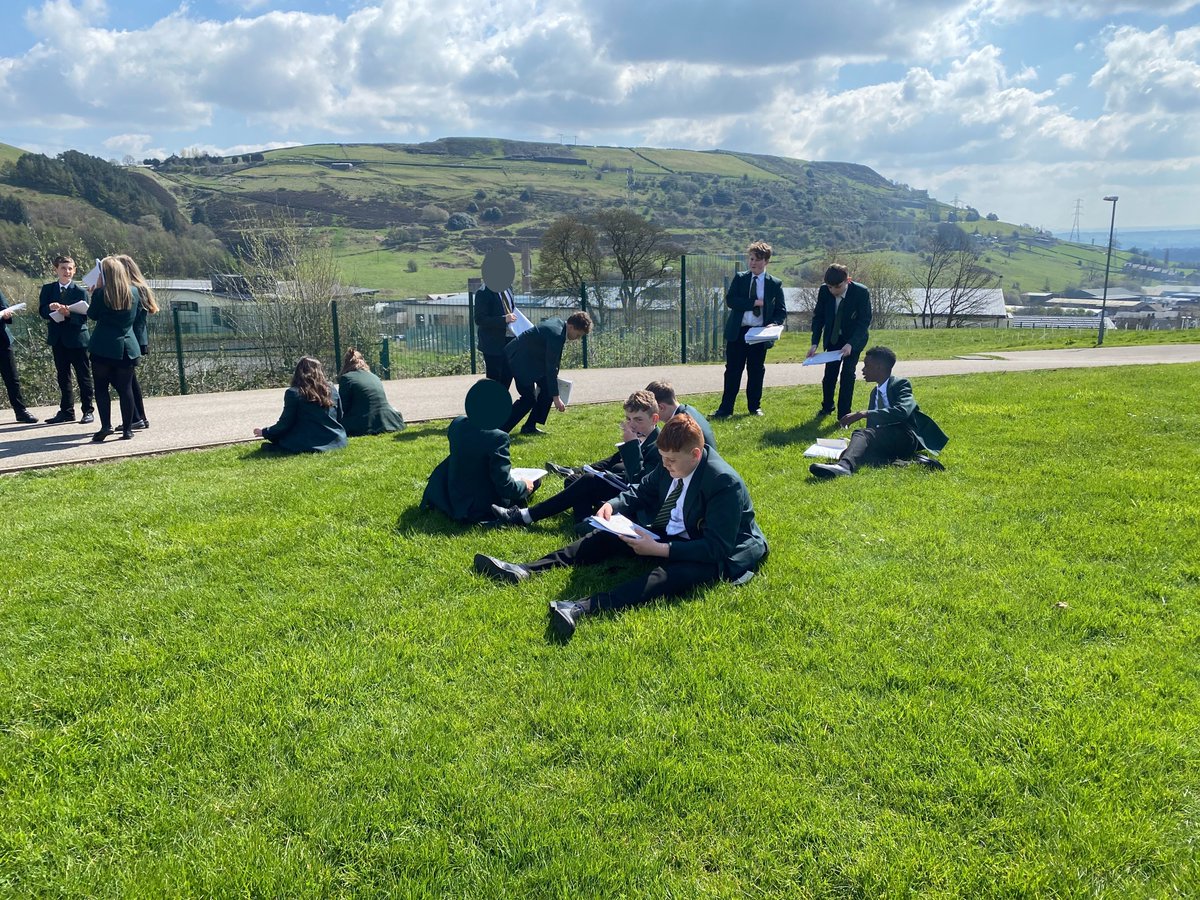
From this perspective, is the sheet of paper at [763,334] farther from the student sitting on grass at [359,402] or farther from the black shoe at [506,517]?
the student sitting on grass at [359,402]

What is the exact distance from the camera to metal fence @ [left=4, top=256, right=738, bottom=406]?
15.3 metres

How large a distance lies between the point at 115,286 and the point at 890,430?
28.3ft

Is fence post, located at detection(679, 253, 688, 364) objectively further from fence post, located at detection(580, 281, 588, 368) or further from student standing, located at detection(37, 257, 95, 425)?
student standing, located at detection(37, 257, 95, 425)

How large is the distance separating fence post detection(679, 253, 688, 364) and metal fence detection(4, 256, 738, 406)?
27 millimetres

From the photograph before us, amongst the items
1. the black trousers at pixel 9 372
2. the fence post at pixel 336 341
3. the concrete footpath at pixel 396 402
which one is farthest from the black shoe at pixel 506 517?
the fence post at pixel 336 341

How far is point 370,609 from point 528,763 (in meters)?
1.82

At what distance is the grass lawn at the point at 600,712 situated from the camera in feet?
8.68

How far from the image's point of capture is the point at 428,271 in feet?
228

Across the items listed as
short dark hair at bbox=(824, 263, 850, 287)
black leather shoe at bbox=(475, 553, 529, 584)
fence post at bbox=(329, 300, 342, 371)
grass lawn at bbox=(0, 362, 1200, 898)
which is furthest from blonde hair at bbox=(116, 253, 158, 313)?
fence post at bbox=(329, 300, 342, 371)

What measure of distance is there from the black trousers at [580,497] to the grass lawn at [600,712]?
0.19 metres

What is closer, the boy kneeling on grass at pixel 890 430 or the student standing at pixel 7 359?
the boy kneeling on grass at pixel 890 430

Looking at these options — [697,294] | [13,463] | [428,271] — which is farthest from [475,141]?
[13,463]

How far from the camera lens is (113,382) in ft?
30.0

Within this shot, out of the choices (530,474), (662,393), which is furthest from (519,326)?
(662,393)
